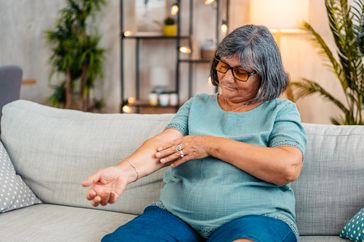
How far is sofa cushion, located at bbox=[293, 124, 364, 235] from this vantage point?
184cm

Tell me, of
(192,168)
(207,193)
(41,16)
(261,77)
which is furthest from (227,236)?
(41,16)

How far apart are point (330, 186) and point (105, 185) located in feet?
2.46

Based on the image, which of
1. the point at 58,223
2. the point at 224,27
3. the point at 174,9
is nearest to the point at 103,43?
the point at 174,9

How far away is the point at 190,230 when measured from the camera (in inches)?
66.7

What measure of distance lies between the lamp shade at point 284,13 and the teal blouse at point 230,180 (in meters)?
2.21

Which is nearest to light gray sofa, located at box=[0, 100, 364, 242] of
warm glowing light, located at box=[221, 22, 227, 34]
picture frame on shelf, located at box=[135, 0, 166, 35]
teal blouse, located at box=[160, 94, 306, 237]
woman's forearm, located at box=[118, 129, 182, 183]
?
teal blouse, located at box=[160, 94, 306, 237]

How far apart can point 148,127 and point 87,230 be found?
449 millimetres

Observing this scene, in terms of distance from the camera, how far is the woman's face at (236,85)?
1.77 metres

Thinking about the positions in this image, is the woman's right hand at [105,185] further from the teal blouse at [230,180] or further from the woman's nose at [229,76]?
the woman's nose at [229,76]

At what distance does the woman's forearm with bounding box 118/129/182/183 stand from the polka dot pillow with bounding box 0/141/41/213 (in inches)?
22.3

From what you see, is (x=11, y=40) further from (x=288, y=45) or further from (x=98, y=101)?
(x=288, y=45)

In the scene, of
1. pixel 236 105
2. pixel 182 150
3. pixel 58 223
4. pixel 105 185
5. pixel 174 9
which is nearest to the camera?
pixel 105 185

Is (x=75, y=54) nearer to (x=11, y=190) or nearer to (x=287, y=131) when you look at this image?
(x=11, y=190)

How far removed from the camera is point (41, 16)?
526cm
